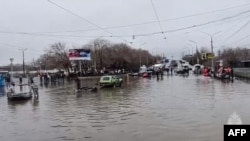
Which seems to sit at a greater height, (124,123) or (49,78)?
(49,78)

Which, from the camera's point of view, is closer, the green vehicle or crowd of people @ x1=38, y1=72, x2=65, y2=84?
the green vehicle

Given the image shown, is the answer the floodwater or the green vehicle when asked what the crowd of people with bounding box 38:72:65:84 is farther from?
the floodwater

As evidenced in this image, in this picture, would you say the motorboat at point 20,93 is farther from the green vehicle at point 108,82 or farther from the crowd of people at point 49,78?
the crowd of people at point 49,78

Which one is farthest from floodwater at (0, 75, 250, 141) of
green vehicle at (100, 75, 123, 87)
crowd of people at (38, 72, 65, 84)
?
crowd of people at (38, 72, 65, 84)

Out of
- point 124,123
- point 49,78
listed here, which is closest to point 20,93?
point 124,123

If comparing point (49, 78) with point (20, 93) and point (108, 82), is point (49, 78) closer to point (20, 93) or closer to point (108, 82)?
point (108, 82)

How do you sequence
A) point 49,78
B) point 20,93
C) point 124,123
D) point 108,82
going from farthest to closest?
point 49,78 → point 108,82 → point 20,93 → point 124,123

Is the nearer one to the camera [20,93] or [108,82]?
[20,93]

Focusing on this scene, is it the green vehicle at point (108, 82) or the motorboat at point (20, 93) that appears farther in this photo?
the green vehicle at point (108, 82)

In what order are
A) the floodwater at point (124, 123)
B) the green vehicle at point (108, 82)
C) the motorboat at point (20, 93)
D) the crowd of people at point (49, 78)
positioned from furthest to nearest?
1. the crowd of people at point (49, 78)
2. the green vehicle at point (108, 82)
3. the motorboat at point (20, 93)
4. the floodwater at point (124, 123)

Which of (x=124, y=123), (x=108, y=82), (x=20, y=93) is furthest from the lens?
(x=108, y=82)

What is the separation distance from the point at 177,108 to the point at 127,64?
350 ft

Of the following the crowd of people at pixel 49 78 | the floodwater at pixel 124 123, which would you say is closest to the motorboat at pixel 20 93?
the floodwater at pixel 124 123

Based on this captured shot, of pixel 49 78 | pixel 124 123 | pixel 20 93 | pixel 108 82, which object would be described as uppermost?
pixel 49 78
